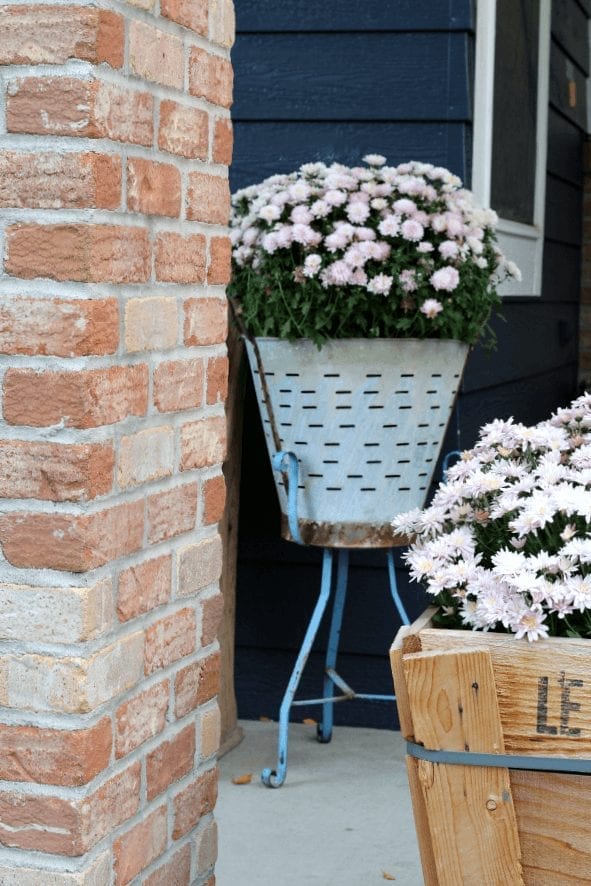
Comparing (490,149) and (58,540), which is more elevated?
(490,149)

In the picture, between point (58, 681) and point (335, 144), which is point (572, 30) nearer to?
point (335, 144)

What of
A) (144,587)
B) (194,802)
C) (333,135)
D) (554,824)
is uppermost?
(333,135)

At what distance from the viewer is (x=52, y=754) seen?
1.46 metres

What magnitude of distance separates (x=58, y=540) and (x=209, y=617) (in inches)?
15.8

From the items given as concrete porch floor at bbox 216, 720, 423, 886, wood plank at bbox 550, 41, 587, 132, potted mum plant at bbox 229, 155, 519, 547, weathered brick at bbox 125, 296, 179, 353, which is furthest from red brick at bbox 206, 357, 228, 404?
wood plank at bbox 550, 41, 587, 132

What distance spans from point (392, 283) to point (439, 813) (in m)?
1.32

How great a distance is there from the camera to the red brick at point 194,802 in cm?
173

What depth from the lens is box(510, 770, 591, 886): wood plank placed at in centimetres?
143

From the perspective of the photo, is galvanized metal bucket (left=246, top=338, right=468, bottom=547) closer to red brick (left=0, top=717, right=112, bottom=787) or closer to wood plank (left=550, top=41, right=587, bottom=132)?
red brick (left=0, top=717, right=112, bottom=787)

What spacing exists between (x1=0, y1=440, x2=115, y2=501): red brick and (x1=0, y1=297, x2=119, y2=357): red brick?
0.10m

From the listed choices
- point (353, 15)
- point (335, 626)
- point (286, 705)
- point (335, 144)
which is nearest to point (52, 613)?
point (286, 705)

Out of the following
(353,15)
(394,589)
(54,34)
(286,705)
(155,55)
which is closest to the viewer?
(54,34)

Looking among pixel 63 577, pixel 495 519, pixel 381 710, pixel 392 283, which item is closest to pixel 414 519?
pixel 495 519

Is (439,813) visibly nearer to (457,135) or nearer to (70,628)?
(70,628)
